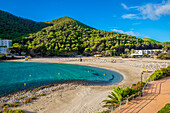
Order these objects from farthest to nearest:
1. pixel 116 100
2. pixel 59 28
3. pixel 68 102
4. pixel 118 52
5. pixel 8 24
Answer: pixel 59 28, pixel 8 24, pixel 118 52, pixel 68 102, pixel 116 100

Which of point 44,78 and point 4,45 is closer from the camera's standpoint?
point 44,78

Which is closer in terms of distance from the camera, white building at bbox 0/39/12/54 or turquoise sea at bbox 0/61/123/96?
turquoise sea at bbox 0/61/123/96

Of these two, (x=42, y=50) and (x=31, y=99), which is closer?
(x=31, y=99)

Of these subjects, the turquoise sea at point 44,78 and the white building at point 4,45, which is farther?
the white building at point 4,45

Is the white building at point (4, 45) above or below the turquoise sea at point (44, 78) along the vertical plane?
above

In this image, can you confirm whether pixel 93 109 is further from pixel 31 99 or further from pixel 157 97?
pixel 31 99

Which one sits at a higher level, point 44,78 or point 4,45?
point 4,45

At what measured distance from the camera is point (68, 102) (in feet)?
37.1

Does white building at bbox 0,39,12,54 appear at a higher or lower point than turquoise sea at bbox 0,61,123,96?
higher

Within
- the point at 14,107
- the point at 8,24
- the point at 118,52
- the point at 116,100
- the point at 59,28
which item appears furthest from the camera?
the point at 59,28

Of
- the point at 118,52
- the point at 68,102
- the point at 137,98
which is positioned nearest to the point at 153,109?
the point at 137,98

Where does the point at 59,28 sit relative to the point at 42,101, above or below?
above

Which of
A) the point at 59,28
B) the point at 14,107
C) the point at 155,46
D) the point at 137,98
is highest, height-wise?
the point at 59,28

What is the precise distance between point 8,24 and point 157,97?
14919 centimetres
